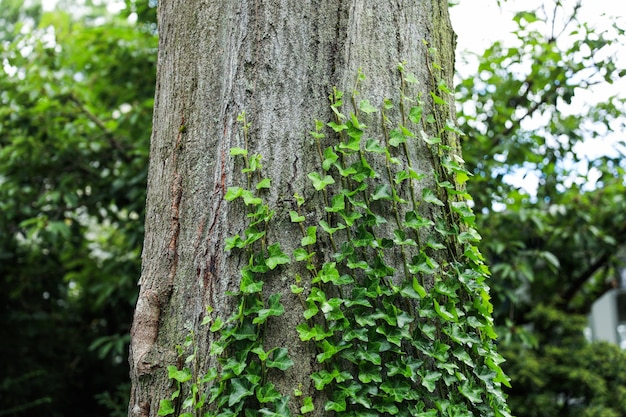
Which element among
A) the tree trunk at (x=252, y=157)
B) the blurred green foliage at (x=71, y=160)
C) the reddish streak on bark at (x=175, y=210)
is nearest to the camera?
the tree trunk at (x=252, y=157)

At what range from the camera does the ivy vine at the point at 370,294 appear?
183 centimetres

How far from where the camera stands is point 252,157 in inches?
74.7

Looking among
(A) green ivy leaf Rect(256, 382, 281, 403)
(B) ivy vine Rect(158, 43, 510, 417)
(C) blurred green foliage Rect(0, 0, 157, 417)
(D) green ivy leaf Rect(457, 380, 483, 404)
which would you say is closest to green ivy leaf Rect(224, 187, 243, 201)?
(B) ivy vine Rect(158, 43, 510, 417)

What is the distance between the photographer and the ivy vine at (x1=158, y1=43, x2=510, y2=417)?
1.83m

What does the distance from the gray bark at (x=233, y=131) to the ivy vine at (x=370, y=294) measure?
0.05 metres

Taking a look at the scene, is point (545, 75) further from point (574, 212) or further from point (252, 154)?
point (252, 154)

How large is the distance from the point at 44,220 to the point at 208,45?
2.46 metres

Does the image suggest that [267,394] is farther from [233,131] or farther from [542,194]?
[542,194]

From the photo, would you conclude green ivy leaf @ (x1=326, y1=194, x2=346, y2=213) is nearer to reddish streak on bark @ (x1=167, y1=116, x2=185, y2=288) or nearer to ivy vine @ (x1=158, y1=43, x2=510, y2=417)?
ivy vine @ (x1=158, y1=43, x2=510, y2=417)

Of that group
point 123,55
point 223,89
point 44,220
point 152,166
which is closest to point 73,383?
point 44,220

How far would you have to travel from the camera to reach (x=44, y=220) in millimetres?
4031

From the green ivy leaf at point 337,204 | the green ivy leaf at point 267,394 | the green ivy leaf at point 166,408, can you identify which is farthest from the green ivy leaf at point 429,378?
the green ivy leaf at point 166,408

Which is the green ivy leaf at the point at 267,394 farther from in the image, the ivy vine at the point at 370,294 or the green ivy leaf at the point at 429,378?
the green ivy leaf at the point at 429,378

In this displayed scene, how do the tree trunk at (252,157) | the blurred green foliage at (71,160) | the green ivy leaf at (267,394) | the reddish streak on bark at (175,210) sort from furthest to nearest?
the blurred green foliage at (71,160) → the reddish streak on bark at (175,210) → the tree trunk at (252,157) → the green ivy leaf at (267,394)
